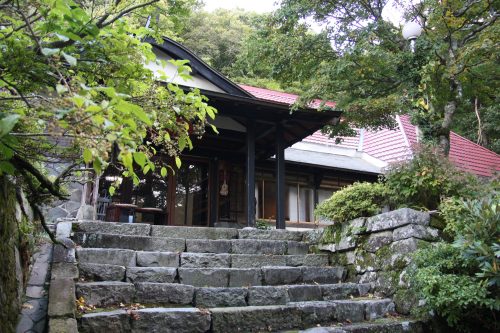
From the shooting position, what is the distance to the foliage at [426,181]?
458 cm

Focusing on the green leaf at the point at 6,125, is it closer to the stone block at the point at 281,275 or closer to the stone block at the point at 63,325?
the stone block at the point at 63,325

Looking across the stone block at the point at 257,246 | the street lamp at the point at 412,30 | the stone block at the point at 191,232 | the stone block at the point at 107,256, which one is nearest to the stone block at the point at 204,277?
the stone block at the point at 107,256

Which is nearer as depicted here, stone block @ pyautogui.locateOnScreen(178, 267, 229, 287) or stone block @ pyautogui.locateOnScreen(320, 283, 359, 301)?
stone block @ pyautogui.locateOnScreen(178, 267, 229, 287)

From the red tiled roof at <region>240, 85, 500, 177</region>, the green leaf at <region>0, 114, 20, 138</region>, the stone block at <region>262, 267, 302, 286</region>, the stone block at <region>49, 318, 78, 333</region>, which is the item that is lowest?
the stone block at <region>49, 318, 78, 333</region>

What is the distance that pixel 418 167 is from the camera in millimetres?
4719

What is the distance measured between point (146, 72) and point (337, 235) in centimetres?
374

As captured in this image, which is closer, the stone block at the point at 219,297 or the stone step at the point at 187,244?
the stone block at the point at 219,297

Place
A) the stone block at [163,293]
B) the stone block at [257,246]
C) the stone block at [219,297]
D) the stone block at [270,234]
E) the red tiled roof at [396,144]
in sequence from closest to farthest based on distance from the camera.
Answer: the stone block at [163,293], the stone block at [219,297], the stone block at [257,246], the stone block at [270,234], the red tiled roof at [396,144]

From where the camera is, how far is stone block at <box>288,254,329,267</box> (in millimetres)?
5055

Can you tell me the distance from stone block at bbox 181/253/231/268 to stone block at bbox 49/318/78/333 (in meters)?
1.79

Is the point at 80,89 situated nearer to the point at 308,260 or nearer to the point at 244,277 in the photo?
the point at 244,277

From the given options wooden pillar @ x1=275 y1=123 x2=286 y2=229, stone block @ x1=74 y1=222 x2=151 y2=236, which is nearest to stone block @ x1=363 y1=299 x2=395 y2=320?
stone block @ x1=74 y1=222 x2=151 y2=236

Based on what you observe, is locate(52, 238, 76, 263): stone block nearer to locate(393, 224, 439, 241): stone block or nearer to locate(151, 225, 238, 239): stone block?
locate(151, 225, 238, 239): stone block

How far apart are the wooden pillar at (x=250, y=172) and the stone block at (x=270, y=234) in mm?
1684
